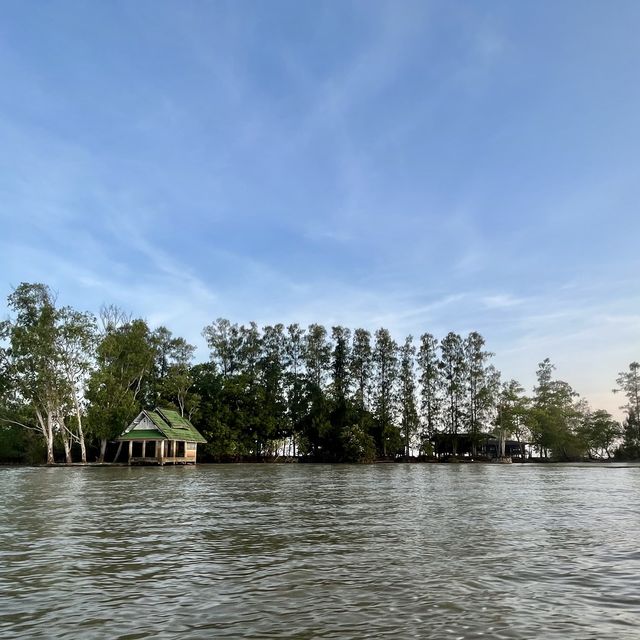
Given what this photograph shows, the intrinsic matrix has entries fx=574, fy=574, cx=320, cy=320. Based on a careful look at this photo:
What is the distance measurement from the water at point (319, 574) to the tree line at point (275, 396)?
48.2 m

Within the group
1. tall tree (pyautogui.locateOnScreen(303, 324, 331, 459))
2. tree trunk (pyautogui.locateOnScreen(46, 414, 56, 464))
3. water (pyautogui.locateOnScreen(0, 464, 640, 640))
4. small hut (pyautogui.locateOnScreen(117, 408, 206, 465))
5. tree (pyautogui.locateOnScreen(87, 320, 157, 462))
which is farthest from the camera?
tall tree (pyautogui.locateOnScreen(303, 324, 331, 459))

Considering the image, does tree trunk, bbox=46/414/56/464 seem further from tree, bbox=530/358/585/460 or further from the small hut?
tree, bbox=530/358/585/460

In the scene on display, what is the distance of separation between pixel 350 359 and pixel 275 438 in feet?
58.7

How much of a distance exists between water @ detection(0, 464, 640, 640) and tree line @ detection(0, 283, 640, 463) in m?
48.2

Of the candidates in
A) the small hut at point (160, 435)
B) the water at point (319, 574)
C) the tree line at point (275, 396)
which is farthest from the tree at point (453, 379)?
the water at point (319, 574)

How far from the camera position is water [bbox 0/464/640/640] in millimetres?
6332

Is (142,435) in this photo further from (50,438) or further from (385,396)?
(385,396)

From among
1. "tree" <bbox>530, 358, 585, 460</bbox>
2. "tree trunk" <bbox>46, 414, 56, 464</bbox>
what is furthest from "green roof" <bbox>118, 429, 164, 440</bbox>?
"tree" <bbox>530, 358, 585, 460</bbox>

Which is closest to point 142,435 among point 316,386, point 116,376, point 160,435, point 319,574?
point 160,435

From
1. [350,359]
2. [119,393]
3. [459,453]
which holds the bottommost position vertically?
[459,453]

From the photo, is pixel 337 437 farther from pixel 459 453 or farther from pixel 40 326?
pixel 40 326

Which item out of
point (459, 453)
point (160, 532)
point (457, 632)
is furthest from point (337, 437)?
point (457, 632)

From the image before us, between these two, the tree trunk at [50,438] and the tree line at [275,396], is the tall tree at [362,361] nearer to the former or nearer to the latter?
the tree line at [275,396]

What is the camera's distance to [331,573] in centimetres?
885
